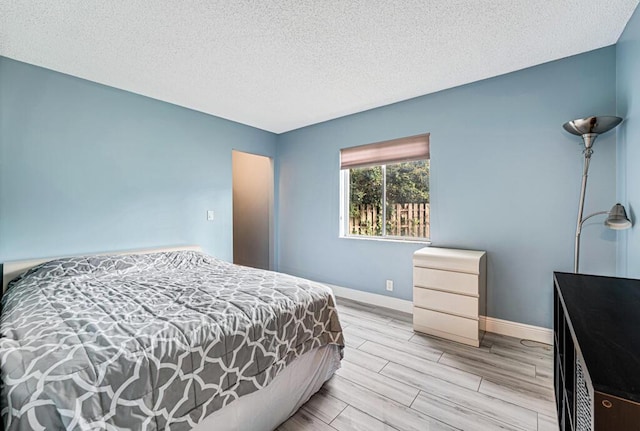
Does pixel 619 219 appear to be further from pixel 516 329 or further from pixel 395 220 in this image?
pixel 395 220

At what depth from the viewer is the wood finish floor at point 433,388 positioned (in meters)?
1.51

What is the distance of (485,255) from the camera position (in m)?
2.57

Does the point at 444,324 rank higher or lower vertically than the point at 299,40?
lower

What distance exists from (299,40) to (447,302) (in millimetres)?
2465

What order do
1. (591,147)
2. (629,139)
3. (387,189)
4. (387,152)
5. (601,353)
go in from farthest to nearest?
(387,189) < (387,152) < (591,147) < (629,139) < (601,353)

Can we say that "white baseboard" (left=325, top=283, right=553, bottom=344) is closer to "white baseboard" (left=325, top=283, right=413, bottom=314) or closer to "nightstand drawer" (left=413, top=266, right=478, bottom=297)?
"white baseboard" (left=325, top=283, right=413, bottom=314)

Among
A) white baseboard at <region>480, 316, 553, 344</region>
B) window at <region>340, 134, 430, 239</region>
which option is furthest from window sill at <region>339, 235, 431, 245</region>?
white baseboard at <region>480, 316, 553, 344</region>

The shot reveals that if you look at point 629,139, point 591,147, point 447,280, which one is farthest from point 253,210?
point 629,139

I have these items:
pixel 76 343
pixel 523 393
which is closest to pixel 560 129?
pixel 523 393

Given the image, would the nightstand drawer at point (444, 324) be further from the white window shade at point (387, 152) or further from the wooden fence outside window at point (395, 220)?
the white window shade at point (387, 152)

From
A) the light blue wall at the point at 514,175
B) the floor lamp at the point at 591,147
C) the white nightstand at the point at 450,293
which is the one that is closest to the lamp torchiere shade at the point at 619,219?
the floor lamp at the point at 591,147

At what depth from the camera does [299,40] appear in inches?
78.2

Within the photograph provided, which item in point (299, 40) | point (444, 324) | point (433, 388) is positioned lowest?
point (433, 388)

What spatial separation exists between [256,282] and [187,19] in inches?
71.8
